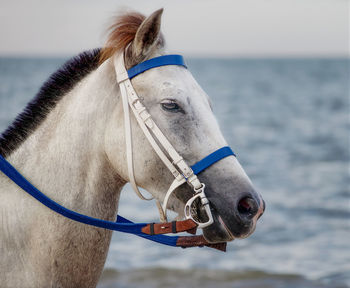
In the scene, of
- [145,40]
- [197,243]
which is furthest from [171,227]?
[145,40]

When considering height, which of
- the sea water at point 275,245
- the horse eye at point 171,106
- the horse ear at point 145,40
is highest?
the horse ear at point 145,40

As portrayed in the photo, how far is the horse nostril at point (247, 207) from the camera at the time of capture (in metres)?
2.11

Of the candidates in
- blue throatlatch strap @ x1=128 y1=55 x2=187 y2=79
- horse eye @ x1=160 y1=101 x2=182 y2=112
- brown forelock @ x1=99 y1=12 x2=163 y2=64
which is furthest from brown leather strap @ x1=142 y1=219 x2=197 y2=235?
brown forelock @ x1=99 y1=12 x2=163 y2=64

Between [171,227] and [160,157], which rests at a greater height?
[160,157]

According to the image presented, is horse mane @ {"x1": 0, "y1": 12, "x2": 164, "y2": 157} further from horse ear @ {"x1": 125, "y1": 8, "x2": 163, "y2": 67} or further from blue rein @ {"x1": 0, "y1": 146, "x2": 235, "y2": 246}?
blue rein @ {"x1": 0, "y1": 146, "x2": 235, "y2": 246}

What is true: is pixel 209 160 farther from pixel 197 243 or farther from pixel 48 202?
pixel 48 202

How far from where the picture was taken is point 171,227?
A: 2289mm

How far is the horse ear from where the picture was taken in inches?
86.0

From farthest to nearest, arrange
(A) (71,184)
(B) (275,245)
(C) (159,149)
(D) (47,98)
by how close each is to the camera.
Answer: (B) (275,245) → (D) (47,98) → (A) (71,184) → (C) (159,149)

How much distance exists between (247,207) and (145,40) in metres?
1.05

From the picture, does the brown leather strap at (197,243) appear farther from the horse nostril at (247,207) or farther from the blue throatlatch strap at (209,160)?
the blue throatlatch strap at (209,160)

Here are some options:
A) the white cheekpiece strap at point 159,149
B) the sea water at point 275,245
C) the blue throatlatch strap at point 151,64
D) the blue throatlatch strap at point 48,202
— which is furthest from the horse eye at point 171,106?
the sea water at point 275,245

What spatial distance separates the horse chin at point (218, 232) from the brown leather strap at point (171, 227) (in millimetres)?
83

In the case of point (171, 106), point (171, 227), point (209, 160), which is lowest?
point (171, 227)
